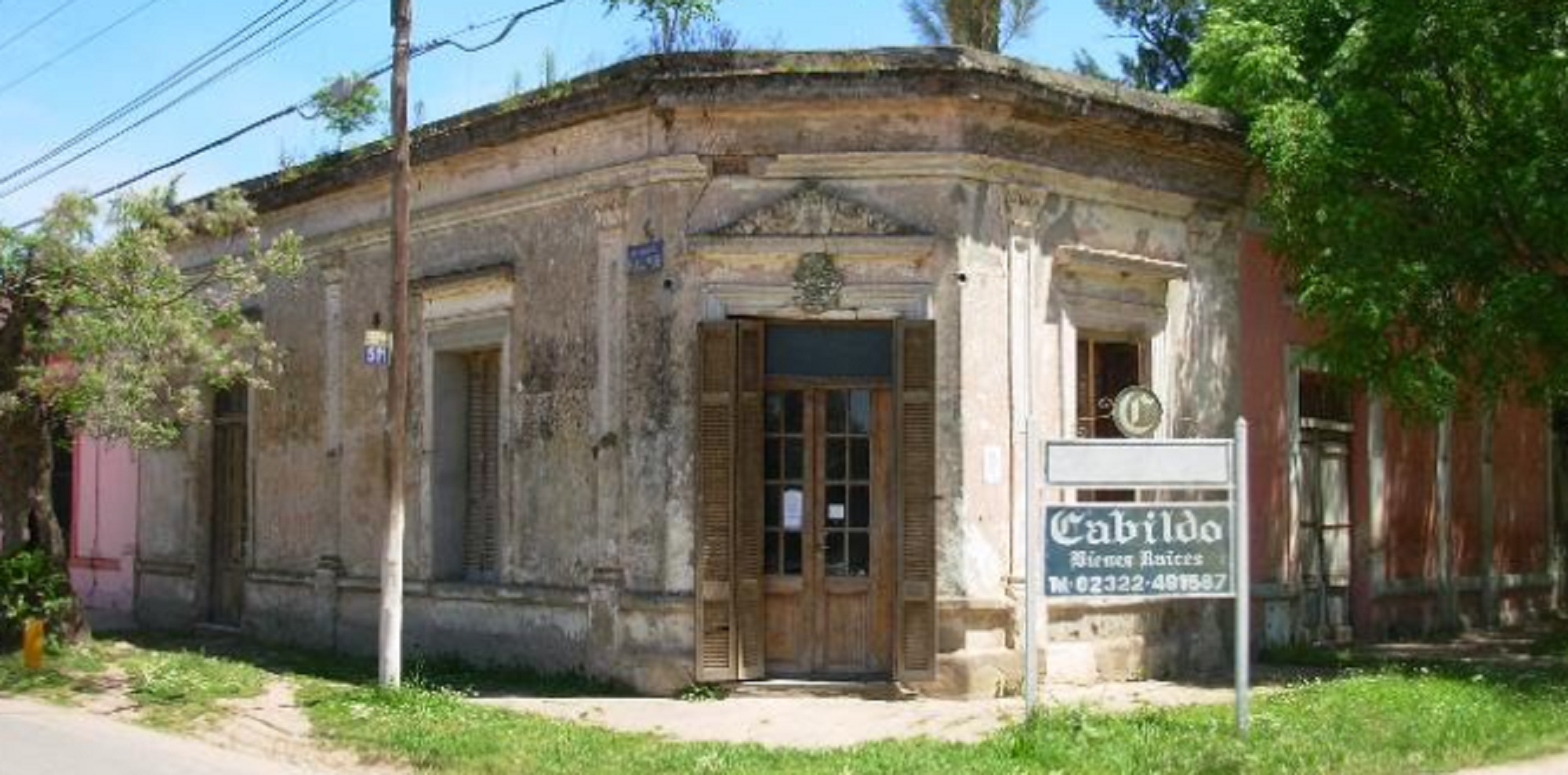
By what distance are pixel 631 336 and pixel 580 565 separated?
2088 mm

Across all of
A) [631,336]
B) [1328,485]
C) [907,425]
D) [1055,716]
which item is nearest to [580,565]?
[631,336]

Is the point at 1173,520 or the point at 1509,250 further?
the point at 1509,250

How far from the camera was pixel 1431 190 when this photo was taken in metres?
14.0

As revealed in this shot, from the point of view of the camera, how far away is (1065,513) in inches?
405

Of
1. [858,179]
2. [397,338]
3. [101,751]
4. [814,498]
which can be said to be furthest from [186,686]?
[858,179]

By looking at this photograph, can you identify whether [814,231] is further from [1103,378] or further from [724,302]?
[1103,378]

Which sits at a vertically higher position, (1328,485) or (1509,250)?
(1509,250)

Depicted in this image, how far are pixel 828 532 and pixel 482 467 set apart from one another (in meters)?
4.23

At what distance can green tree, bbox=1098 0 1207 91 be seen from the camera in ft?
93.5

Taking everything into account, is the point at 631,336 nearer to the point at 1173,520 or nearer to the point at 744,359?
the point at 744,359

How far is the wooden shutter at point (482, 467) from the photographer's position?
15664 mm

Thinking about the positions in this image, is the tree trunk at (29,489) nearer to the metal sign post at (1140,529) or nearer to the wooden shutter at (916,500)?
the wooden shutter at (916,500)

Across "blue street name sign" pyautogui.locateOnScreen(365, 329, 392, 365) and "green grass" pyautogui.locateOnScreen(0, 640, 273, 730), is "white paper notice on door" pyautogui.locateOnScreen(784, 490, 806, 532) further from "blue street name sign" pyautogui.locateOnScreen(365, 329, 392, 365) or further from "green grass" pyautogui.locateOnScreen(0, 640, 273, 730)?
"green grass" pyautogui.locateOnScreen(0, 640, 273, 730)

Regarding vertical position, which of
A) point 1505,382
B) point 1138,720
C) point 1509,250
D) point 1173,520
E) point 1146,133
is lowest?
point 1138,720
